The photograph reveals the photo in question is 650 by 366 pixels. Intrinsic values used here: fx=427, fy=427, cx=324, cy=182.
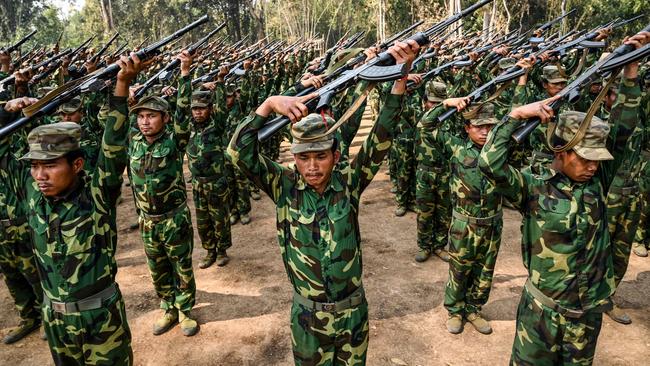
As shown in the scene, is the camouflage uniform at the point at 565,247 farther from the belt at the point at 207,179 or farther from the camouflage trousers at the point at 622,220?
the belt at the point at 207,179

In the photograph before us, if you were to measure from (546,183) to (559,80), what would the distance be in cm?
416

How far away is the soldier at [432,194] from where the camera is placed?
672 centimetres

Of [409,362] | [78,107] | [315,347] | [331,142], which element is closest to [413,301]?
[409,362]

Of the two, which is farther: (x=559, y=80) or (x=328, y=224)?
(x=559, y=80)

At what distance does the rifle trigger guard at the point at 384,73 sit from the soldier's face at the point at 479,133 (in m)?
2.57

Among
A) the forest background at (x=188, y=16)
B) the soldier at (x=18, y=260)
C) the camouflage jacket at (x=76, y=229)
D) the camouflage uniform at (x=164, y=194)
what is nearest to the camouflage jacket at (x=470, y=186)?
the camouflage uniform at (x=164, y=194)

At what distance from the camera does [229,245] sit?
7043mm

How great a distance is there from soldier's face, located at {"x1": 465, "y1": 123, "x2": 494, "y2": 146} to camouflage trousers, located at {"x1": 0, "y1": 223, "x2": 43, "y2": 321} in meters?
5.25

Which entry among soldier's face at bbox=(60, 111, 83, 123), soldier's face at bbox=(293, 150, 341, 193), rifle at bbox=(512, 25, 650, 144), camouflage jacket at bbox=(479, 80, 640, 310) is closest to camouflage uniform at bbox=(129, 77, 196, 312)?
soldier's face at bbox=(60, 111, 83, 123)

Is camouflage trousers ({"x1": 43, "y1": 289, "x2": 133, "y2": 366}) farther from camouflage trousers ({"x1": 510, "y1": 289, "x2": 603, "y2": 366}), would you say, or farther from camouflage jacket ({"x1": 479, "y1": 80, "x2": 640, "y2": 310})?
camouflage trousers ({"x1": 510, "y1": 289, "x2": 603, "y2": 366})

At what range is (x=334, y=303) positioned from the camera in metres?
3.06

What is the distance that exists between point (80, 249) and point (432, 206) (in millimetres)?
5096

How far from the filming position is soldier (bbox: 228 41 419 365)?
9.65ft

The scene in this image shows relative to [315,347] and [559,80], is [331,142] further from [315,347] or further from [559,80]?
[559,80]
